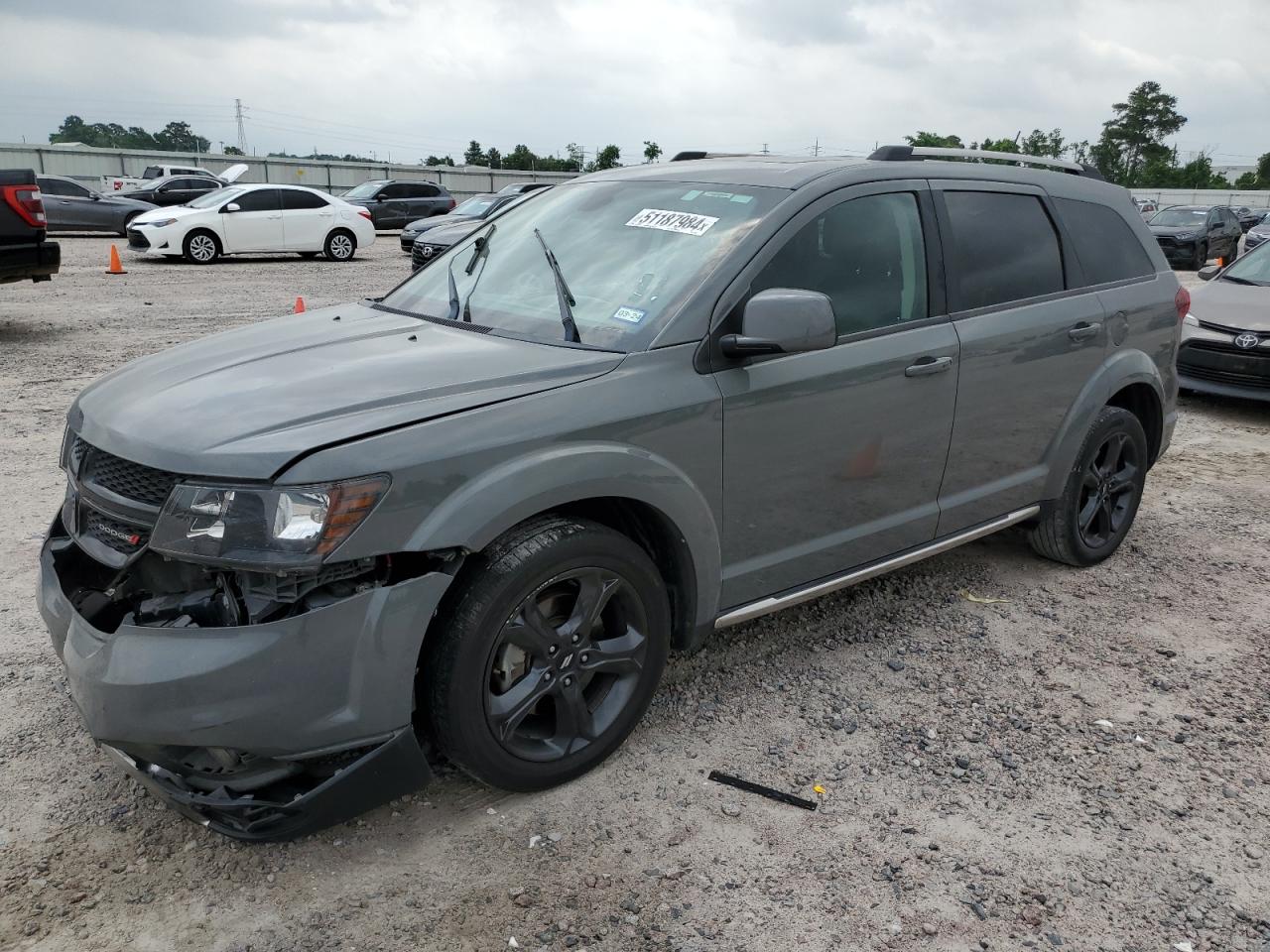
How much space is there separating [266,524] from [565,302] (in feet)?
4.48

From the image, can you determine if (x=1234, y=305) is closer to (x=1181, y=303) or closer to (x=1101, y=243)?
(x=1181, y=303)

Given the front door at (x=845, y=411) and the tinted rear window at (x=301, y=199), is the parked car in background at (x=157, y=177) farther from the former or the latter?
the front door at (x=845, y=411)

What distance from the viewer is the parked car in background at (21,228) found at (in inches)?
380

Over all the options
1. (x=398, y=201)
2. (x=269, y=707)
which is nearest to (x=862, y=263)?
(x=269, y=707)

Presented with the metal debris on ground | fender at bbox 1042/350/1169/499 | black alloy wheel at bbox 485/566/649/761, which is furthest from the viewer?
Result: fender at bbox 1042/350/1169/499

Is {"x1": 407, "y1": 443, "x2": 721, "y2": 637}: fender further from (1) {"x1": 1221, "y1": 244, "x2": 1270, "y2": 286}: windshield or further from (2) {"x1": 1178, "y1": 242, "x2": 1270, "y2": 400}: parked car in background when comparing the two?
(1) {"x1": 1221, "y1": 244, "x2": 1270, "y2": 286}: windshield

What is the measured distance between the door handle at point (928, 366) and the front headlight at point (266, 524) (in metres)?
2.09

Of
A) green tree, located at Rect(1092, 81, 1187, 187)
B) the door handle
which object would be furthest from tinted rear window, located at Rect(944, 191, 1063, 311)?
green tree, located at Rect(1092, 81, 1187, 187)

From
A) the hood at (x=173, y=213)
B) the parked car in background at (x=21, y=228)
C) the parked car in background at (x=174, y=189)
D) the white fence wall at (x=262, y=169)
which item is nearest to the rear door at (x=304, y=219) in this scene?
the hood at (x=173, y=213)

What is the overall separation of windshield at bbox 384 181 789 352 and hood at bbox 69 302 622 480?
6.6 inches

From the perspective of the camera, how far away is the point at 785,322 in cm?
315

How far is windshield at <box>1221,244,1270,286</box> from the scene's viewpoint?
30.9 feet

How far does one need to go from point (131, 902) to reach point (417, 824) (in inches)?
29.3

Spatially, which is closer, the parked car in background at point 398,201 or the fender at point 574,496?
the fender at point 574,496
